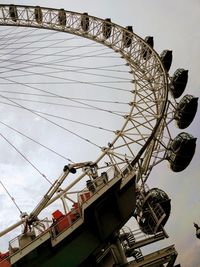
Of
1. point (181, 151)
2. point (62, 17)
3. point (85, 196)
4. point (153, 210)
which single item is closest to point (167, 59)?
point (62, 17)

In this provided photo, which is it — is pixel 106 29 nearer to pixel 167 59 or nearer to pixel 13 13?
pixel 167 59

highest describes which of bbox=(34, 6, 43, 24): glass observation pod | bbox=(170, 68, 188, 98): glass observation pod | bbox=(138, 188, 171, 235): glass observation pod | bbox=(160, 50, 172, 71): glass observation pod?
bbox=(34, 6, 43, 24): glass observation pod

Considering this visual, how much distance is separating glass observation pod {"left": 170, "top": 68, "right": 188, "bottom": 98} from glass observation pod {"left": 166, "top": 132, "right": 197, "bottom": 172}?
7363 mm

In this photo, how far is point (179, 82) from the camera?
3434cm

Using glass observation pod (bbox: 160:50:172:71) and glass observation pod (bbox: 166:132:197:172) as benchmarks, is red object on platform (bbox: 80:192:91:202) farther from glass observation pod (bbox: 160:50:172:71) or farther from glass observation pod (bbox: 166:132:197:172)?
glass observation pod (bbox: 160:50:172:71)

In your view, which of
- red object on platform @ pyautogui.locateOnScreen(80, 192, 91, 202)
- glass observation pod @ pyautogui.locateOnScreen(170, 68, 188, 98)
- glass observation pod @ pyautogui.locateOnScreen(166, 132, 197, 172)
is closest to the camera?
red object on platform @ pyautogui.locateOnScreen(80, 192, 91, 202)

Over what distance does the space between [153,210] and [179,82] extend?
1446cm

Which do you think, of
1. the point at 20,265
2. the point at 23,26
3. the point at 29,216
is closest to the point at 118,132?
the point at 29,216

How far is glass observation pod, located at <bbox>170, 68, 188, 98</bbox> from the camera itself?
3428 centimetres

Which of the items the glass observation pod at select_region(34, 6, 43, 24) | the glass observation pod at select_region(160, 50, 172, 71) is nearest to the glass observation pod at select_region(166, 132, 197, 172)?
the glass observation pod at select_region(160, 50, 172, 71)

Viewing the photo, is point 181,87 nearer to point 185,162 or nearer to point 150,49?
point 150,49

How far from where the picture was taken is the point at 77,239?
20.3 meters

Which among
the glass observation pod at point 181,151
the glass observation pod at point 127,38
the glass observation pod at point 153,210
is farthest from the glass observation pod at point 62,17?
the glass observation pod at point 153,210

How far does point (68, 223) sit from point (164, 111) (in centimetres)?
1225
